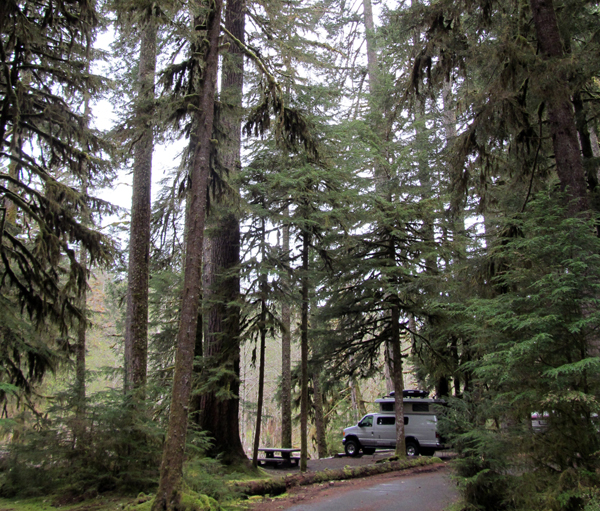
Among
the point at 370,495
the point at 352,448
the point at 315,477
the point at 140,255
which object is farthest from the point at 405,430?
the point at 140,255

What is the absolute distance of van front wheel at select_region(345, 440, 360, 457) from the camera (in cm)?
1811

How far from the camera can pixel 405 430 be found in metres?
17.2

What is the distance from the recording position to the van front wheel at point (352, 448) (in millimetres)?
18109

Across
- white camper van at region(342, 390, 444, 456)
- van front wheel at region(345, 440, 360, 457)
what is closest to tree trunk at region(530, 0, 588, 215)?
white camper van at region(342, 390, 444, 456)

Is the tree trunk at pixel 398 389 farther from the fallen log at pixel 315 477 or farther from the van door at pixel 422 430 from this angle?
the van door at pixel 422 430

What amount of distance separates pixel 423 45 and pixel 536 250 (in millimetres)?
5582

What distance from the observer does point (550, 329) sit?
17.6ft

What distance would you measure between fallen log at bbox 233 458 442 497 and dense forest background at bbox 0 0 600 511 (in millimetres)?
796

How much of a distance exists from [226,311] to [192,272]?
507 centimetres

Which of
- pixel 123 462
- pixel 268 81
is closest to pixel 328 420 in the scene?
pixel 123 462

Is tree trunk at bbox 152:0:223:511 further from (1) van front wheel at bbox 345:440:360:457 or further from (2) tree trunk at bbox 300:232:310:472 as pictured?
(1) van front wheel at bbox 345:440:360:457

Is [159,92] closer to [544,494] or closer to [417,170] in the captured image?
[544,494]

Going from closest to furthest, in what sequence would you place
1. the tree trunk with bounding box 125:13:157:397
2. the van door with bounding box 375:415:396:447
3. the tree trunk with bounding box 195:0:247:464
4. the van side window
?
the tree trunk with bounding box 125:13:157:397, the tree trunk with bounding box 195:0:247:464, the van door with bounding box 375:415:396:447, the van side window

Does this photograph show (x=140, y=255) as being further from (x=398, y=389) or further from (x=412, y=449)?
(x=412, y=449)
